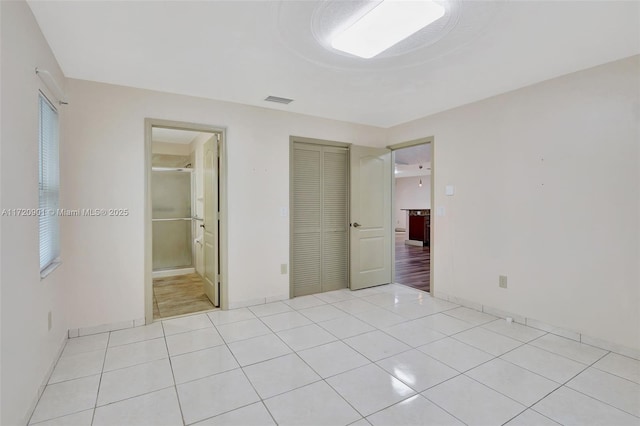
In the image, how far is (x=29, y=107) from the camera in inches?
74.4

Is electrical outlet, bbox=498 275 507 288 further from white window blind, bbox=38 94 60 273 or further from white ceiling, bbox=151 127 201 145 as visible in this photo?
white ceiling, bbox=151 127 201 145

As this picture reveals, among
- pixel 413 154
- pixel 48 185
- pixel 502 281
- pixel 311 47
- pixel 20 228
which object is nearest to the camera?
pixel 20 228

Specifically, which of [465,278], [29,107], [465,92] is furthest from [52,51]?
[465,278]

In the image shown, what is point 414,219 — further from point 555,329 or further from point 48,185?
point 48,185

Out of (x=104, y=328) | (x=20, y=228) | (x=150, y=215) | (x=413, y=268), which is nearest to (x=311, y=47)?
(x=20, y=228)

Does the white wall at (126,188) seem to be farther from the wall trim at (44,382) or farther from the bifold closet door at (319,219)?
the bifold closet door at (319,219)

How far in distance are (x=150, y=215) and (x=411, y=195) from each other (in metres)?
12.2

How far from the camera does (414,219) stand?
962 centimetres

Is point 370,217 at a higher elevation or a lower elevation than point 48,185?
lower

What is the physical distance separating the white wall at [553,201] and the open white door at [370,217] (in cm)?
97

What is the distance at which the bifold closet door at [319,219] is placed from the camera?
4152mm

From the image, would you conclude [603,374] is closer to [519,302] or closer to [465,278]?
[519,302]

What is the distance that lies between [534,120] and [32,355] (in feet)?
14.3

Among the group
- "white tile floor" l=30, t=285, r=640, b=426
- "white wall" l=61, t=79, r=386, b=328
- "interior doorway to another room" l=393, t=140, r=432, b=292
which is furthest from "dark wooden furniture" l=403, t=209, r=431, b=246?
"white wall" l=61, t=79, r=386, b=328
